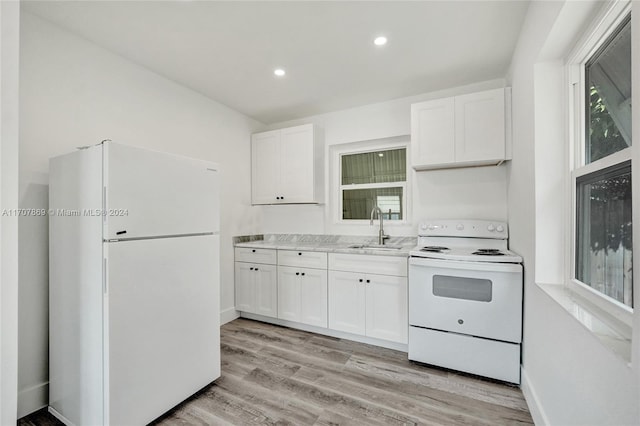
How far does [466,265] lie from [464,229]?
2.14 ft

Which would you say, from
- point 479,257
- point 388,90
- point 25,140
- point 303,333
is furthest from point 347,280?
point 25,140

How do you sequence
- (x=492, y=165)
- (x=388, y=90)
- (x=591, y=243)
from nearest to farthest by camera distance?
1. (x=591, y=243)
2. (x=492, y=165)
3. (x=388, y=90)

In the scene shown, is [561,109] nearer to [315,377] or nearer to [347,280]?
[347,280]

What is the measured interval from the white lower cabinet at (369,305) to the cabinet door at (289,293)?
400mm

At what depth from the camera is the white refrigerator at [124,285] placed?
4.93 feet

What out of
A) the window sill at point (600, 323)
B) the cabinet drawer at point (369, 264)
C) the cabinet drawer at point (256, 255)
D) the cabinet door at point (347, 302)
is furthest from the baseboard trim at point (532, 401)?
the cabinet drawer at point (256, 255)

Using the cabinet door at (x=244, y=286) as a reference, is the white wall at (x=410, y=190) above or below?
above

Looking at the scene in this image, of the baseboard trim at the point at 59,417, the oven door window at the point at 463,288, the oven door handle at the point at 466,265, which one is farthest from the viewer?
the oven door window at the point at 463,288

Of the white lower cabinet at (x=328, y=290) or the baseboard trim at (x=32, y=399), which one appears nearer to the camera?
the baseboard trim at (x=32, y=399)

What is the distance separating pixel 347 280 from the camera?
109 inches

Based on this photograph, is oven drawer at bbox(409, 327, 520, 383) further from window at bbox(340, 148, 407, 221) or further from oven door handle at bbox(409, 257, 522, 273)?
window at bbox(340, 148, 407, 221)

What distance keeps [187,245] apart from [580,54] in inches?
97.4

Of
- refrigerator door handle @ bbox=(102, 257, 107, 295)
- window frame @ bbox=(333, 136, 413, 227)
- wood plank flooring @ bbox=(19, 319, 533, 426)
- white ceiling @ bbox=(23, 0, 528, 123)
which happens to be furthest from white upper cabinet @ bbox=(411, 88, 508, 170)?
refrigerator door handle @ bbox=(102, 257, 107, 295)

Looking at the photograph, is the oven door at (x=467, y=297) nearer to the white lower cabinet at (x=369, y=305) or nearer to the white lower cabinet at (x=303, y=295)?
the white lower cabinet at (x=369, y=305)
